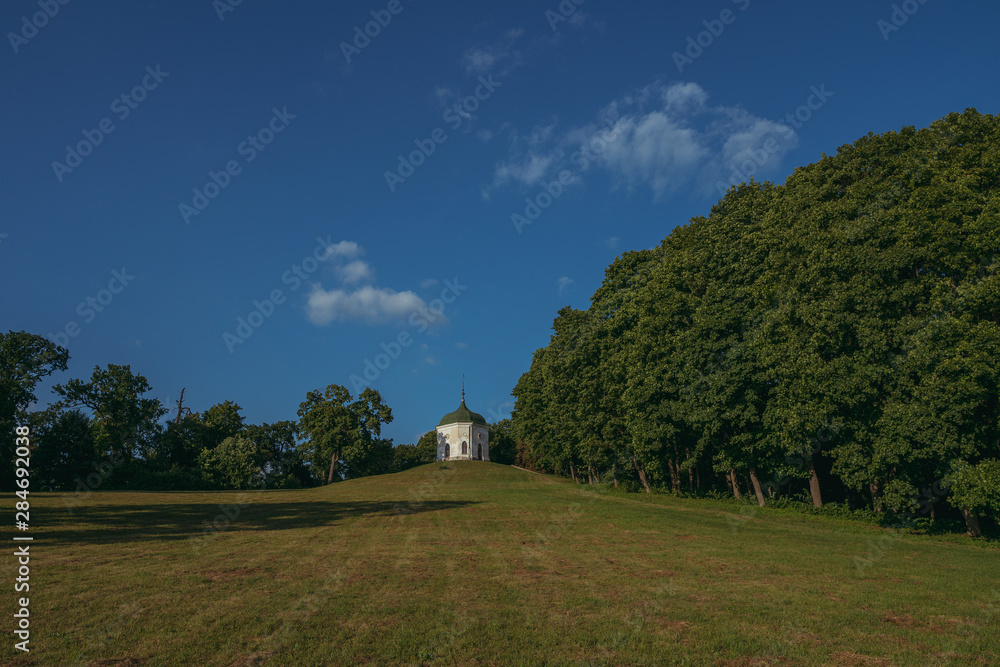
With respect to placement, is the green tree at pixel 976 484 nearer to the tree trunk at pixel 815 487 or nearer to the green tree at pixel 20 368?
the tree trunk at pixel 815 487

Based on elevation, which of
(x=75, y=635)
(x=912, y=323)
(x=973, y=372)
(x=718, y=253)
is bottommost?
(x=75, y=635)

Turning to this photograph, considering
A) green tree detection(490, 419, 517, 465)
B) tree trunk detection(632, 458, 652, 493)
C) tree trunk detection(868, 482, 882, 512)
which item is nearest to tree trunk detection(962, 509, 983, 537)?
tree trunk detection(868, 482, 882, 512)

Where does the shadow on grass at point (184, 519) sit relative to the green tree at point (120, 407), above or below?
below

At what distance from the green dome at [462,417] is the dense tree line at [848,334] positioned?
71.0 metres

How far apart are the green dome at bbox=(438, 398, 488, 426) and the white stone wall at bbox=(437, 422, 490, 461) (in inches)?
43.5

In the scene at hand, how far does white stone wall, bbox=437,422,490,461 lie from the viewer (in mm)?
104812

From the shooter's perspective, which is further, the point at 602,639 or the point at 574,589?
the point at 574,589

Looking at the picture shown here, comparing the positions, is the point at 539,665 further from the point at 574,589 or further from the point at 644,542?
the point at 644,542

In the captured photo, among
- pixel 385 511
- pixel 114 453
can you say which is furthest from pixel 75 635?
pixel 114 453

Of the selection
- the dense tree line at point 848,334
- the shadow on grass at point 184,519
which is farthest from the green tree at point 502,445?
the shadow on grass at point 184,519

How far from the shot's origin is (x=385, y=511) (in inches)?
1133

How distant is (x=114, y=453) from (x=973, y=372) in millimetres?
71299

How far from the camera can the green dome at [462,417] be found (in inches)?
4242

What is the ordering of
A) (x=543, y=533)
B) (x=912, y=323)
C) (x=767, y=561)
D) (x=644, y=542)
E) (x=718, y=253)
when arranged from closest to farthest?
(x=767, y=561), (x=644, y=542), (x=543, y=533), (x=912, y=323), (x=718, y=253)
